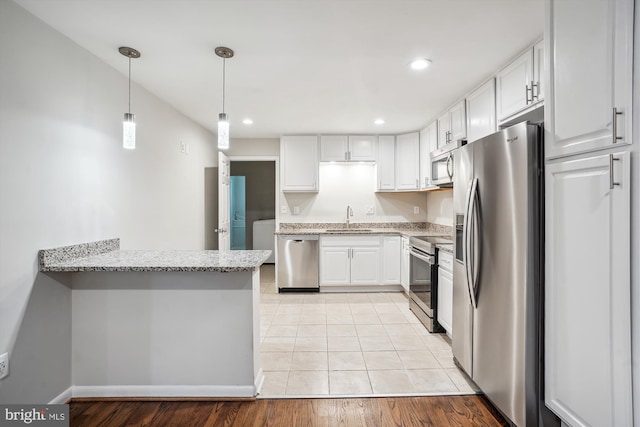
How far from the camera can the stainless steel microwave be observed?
2.91 metres

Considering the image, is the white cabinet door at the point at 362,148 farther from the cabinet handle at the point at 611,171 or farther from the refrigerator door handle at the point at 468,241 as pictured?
the cabinet handle at the point at 611,171

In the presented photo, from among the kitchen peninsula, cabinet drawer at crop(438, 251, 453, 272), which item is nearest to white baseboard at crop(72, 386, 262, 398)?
the kitchen peninsula

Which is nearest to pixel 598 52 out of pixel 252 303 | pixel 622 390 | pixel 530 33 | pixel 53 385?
pixel 530 33

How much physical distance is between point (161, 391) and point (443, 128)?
354cm

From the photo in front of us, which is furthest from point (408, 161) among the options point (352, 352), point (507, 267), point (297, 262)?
point (507, 267)

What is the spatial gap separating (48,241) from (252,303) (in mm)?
1233

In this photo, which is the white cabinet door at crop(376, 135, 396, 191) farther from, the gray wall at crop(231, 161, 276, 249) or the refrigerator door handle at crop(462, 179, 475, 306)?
the gray wall at crop(231, 161, 276, 249)

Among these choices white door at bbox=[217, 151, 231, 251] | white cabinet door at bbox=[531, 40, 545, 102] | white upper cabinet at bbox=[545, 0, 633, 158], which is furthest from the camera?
white door at bbox=[217, 151, 231, 251]

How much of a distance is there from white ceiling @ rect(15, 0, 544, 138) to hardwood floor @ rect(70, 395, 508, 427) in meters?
2.27

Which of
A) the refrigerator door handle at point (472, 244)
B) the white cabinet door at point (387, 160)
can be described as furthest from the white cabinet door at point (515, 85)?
the white cabinet door at point (387, 160)

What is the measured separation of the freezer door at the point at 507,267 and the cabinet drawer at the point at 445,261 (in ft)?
2.32

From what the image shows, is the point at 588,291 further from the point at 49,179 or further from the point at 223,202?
the point at 223,202

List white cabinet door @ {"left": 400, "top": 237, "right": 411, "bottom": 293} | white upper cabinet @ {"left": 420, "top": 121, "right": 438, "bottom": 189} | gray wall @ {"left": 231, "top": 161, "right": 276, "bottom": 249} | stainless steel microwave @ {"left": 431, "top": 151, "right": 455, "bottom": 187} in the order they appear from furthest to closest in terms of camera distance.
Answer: gray wall @ {"left": 231, "top": 161, "right": 276, "bottom": 249}, white cabinet door @ {"left": 400, "top": 237, "right": 411, "bottom": 293}, white upper cabinet @ {"left": 420, "top": 121, "right": 438, "bottom": 189}, stainless steel microwave @ {"left": 431, "top": 151, "right": 455, "bottom": 187}

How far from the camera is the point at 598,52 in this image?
1241 millimetres
